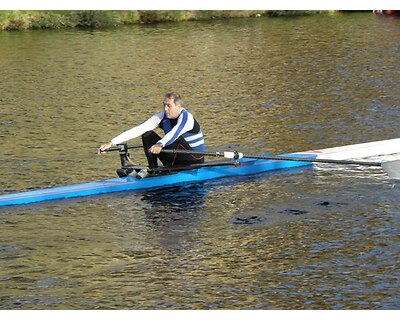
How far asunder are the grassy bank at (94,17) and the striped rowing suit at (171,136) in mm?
21762

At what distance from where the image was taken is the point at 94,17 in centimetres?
3603

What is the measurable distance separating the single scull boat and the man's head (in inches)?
23.1

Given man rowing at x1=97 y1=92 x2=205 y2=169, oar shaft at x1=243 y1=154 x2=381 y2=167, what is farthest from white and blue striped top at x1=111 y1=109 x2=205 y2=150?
oar shaft at x1=243 y1=154 x2=381 y2=167

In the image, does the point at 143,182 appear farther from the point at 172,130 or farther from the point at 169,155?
the point at 172,130

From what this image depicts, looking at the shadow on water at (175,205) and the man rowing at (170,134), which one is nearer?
the shadow on water at (175,205)

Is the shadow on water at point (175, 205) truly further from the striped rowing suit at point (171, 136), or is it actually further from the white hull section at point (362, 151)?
the white hull section at point (362, 151)

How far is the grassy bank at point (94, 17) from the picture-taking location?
116 ft

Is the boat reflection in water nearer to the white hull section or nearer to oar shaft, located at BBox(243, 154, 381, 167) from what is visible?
oar shaft, located at BBox(243, 154, 381, 167)

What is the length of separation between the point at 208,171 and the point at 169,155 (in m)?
0.74

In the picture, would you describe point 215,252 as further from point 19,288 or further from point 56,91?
point 56,91

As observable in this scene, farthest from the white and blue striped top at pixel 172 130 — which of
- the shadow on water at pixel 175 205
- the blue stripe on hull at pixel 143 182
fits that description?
the shadow on water at pixel 175 205

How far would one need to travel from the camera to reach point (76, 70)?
89.0 feet

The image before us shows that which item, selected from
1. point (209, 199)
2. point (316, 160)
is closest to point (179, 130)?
point (209, 199)

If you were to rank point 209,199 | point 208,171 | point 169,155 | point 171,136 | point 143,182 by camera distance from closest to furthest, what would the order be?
point 209,199, point 171,136, point 143,182, point 169,155, point 208,171
